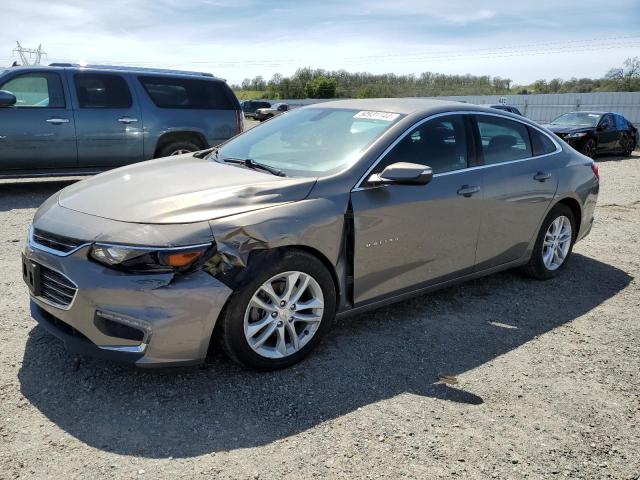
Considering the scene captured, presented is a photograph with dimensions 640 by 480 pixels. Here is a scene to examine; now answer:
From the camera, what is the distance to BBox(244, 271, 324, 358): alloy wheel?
3.28 m

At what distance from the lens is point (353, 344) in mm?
3865

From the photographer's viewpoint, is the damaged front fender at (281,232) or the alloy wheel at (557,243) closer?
the damaged front fender at (281,232)

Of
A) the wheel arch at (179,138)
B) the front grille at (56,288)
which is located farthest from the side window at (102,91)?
the front grille at (56,288)

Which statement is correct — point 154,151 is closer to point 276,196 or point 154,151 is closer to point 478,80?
point 276,196

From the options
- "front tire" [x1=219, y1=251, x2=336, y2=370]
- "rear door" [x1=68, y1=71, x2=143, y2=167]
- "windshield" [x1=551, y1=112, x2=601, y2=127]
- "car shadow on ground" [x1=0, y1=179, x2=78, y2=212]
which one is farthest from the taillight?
"windshield" [x1=551, y1=112, x2=601, y2=127]

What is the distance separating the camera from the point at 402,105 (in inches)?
171

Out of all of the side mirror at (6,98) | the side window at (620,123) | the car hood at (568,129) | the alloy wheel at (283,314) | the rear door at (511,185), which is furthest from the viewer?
the side window at (620,123)

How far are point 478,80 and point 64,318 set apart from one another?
68051mm

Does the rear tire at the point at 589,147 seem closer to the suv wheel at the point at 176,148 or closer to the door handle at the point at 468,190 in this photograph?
the suv wheel at the point at 176,148

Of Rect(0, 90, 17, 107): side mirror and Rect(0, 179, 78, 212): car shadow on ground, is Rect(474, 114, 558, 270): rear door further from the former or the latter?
Rect(0, 90, 17, 107): side mirror

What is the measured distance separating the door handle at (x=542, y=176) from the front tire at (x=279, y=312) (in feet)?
7.83

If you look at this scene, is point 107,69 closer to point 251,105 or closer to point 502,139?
point 502,139

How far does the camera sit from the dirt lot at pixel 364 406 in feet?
8.70

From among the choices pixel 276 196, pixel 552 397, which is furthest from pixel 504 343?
pixel 276 196
